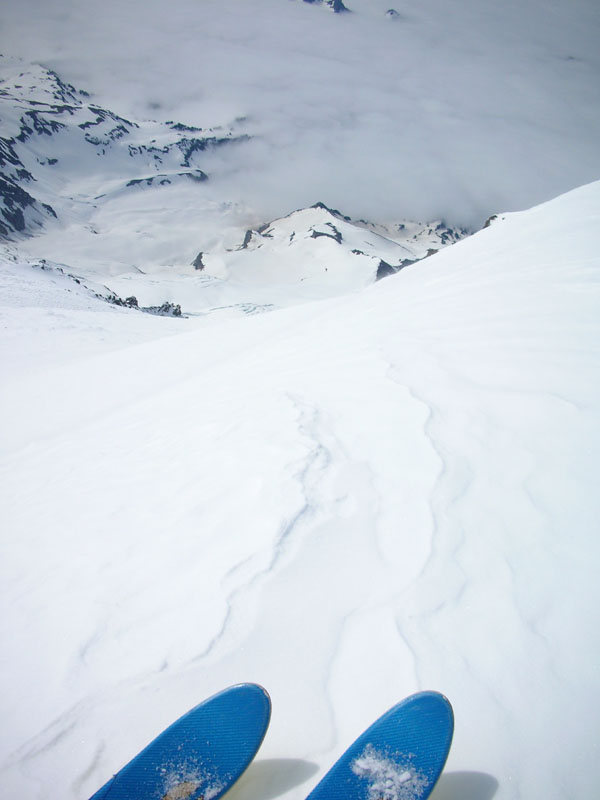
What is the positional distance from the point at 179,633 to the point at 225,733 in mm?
677

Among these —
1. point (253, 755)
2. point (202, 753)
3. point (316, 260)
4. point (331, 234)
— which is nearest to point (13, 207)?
point (316, 260)

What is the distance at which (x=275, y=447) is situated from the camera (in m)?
4.09

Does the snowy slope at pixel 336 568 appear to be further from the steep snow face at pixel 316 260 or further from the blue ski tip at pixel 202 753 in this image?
the steep snow face at pixel 316 260

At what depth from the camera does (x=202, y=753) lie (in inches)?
74.4

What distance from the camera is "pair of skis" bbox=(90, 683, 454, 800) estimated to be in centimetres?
175

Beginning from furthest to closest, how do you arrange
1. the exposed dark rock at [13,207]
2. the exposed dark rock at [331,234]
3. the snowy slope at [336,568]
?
1. the exposed dark rock at [331,234]
2. the exposed dark rock at [13,207]
3. the snowy slope at [336,568]

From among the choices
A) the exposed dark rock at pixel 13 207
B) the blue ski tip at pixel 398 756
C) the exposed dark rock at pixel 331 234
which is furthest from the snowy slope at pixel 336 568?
the exposed dark rock at pixel 13 207

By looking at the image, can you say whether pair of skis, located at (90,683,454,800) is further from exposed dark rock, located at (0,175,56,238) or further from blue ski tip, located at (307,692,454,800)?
exposed dark rock, located at (0,175,56,238)

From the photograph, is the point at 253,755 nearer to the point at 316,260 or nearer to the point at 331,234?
the point at 316,260

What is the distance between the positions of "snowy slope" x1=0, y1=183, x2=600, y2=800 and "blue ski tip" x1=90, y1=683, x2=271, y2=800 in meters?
0.19

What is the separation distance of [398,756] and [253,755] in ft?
2.00

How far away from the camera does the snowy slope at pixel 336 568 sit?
1.99 metres

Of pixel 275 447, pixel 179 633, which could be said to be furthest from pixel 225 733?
pixel 275 447

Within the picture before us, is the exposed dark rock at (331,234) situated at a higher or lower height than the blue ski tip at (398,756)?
higher
